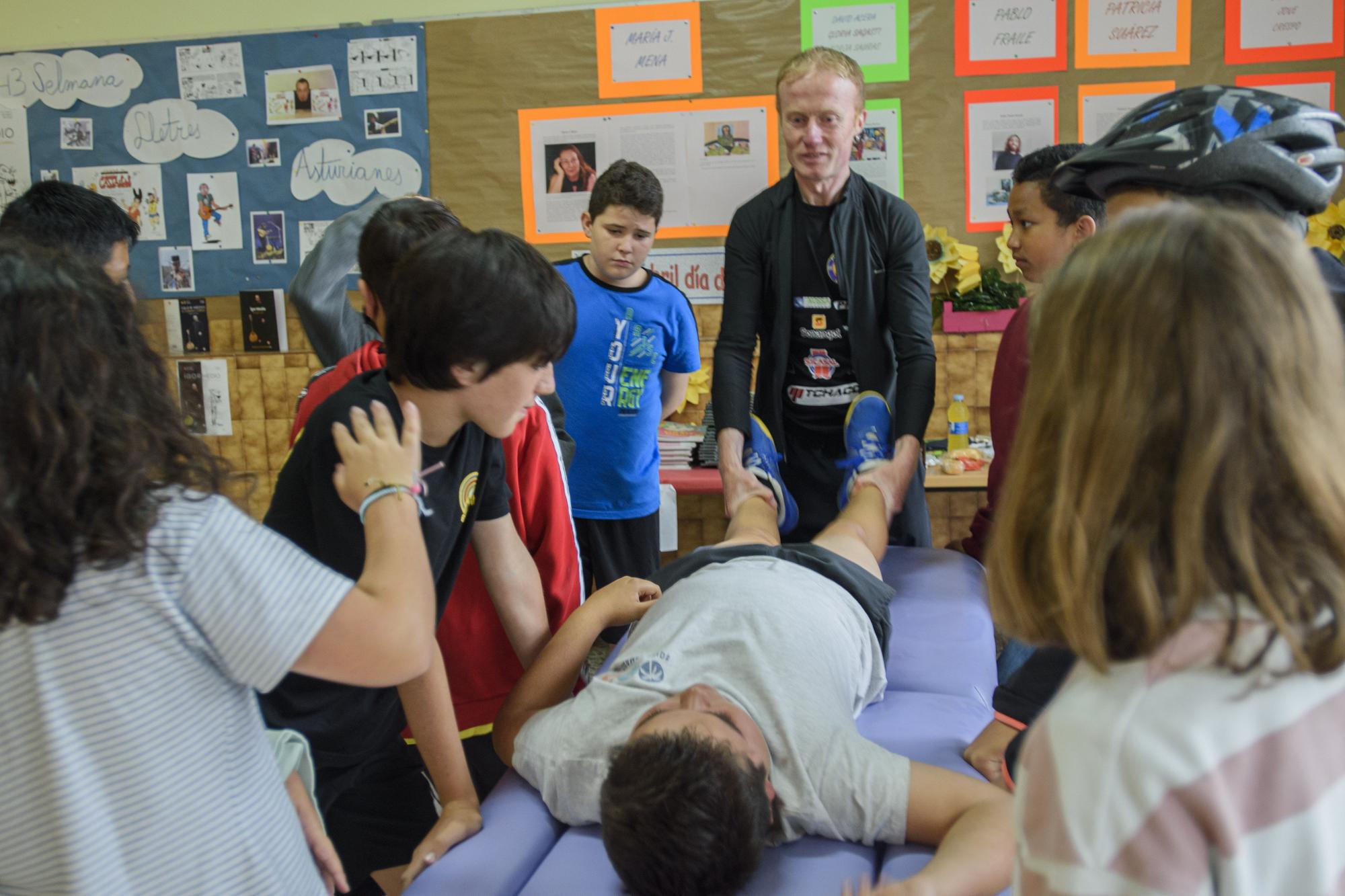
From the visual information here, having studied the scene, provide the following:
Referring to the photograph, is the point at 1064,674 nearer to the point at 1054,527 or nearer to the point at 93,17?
the point at 1054,527

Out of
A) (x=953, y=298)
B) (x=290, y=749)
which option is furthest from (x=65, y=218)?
(x=953, y=298)

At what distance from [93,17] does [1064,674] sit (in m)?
4.49

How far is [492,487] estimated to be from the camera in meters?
1.63

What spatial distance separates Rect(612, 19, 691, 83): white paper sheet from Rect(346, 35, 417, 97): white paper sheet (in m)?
0.82

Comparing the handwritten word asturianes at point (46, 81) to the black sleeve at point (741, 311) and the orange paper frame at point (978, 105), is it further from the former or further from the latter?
the orange paper frame at point (978, 105)

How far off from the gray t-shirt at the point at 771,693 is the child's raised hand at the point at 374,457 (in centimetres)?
60

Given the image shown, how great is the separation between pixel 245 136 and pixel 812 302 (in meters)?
2.65

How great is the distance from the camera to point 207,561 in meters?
0.85

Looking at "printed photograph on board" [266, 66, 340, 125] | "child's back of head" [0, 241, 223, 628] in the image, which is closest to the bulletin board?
"printed photograph on board" [266, 66, 340, 125]

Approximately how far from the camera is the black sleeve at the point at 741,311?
8.74 feet

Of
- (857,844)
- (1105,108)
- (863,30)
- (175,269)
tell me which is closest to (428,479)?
(857,844)

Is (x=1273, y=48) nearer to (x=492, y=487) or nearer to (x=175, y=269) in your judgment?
(x=492, y=487)

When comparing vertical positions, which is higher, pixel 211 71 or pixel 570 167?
pixel 211 71

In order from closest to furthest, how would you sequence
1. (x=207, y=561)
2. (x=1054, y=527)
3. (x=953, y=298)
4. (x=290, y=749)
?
(x=1054, y=527) → (x=207, y=561) → (x=290, y=749) → (x=953, y=298)
